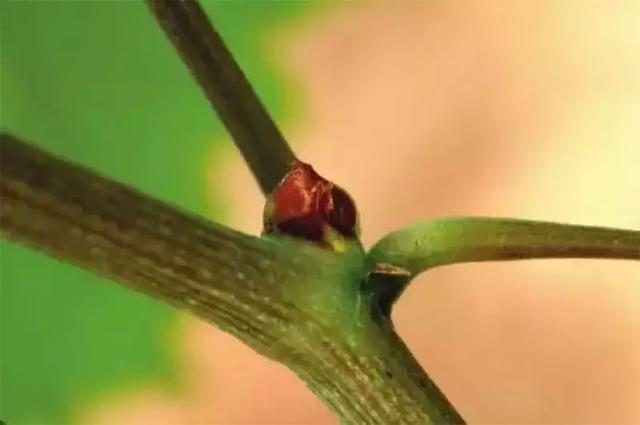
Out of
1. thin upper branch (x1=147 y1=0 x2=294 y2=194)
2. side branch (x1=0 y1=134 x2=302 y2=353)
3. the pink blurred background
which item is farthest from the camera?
the pink blurred background

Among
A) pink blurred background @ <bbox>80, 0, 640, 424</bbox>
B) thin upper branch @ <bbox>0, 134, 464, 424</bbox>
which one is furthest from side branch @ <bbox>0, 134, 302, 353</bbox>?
pink blurred background @ <bbox>80, 0, 640, 424</bbox>

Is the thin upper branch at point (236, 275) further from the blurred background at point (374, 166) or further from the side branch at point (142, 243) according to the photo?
the blurred background at point (374, 166)

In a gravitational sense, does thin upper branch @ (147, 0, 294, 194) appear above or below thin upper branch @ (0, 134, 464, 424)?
above

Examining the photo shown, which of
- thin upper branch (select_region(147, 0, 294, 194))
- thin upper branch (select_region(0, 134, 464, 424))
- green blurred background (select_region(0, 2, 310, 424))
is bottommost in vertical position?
thin upper branch (select_region(0, 134, 464, 424))

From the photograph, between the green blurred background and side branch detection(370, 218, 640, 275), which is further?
the green blurred background

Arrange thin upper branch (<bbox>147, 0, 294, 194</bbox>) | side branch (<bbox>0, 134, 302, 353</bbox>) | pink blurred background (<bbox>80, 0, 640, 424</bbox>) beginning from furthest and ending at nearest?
pink blurred background (<bbox>80, 0, 640, 424</bbox>)
thin upper branch (<bbox>147, 0, 294, 194</bbox>)
side branch (<bbox>0, 134, 302, 353</bbox>)

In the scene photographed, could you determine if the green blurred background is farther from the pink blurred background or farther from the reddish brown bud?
the reddish brown bud

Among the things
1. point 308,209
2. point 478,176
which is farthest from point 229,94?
point 478,176

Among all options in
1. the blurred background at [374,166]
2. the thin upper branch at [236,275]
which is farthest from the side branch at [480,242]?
the blurred background at [374,166]
